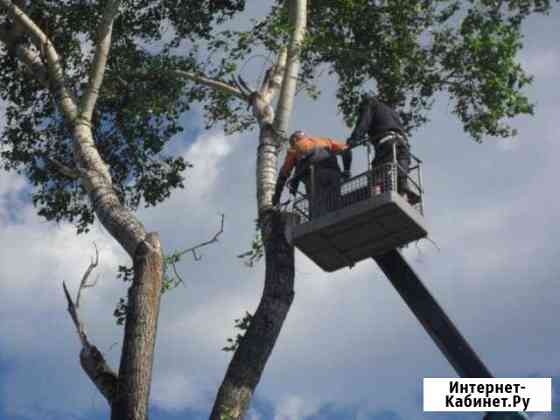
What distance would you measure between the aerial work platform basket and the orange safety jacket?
0.69m

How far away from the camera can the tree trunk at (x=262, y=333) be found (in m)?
12.3

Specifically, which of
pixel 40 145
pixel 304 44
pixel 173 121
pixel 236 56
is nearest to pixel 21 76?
pixel 40 145

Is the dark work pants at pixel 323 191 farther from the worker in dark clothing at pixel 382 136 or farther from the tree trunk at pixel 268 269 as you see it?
the tree trunk at pixel 268 269

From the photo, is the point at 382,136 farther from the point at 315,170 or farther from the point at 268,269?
the point at 268,269

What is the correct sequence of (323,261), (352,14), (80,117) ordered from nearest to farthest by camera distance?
(323,261)
(80,117)
(352,14)

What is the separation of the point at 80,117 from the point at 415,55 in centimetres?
534

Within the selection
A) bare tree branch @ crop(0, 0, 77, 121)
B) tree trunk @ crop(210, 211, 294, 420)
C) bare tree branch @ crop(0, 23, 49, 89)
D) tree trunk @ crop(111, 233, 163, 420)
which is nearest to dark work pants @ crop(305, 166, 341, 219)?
tree trunk @ crop(210, 211, 294, 420)

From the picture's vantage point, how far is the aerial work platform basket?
13461 millimetres

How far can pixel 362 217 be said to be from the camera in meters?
13.5

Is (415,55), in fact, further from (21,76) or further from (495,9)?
(21,76)

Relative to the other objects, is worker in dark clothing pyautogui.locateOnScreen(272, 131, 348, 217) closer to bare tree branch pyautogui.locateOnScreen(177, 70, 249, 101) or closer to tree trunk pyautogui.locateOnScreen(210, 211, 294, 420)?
tree trunk pyautogui.locateOnScreen(210, 211, 294, 420)

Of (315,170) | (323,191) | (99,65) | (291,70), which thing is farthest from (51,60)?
(323,191)

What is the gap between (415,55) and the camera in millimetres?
17734

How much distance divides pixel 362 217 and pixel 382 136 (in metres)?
1.34
